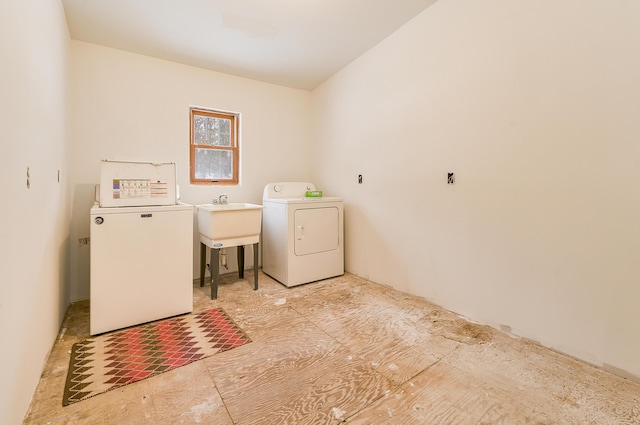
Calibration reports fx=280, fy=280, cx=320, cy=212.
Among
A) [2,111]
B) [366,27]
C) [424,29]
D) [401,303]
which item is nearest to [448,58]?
[424,29]

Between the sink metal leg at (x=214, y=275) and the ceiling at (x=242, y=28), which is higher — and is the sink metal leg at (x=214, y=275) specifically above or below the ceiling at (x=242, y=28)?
below

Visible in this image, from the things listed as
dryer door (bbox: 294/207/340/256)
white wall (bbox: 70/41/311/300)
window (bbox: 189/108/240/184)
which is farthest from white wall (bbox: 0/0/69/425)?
dryer door (bbox: 294/207/340/256)

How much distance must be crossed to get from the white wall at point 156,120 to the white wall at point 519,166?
152 cm

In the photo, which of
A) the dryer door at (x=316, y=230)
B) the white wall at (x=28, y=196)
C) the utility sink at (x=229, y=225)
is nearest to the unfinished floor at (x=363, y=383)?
the white wall at (x=28, y=196)

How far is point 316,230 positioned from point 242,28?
219 cm

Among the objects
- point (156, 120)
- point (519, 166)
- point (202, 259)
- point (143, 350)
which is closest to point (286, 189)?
point (202, 259)

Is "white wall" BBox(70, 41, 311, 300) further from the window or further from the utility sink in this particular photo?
the utility sink

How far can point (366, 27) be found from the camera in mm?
2764

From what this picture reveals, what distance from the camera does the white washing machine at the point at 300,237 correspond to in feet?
10.4

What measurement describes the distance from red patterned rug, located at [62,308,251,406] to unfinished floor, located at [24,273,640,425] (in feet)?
0.24

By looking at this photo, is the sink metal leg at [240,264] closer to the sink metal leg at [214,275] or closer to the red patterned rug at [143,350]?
the sink metal leg at [214,275]

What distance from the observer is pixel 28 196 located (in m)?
1.41

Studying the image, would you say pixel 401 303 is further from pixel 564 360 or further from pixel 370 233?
pixel 564 360

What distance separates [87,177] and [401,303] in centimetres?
343
